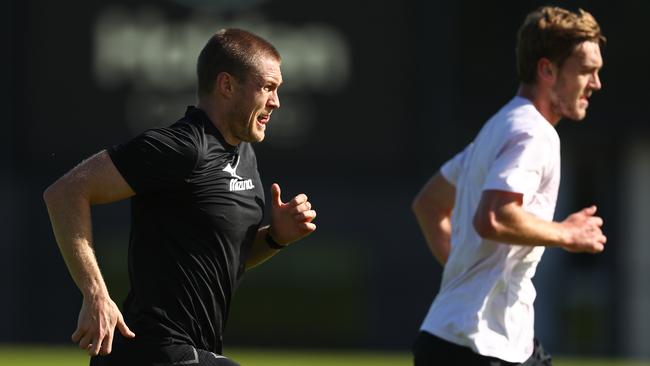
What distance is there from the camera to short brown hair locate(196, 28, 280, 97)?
5.11 metres

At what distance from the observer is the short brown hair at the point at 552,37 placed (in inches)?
211

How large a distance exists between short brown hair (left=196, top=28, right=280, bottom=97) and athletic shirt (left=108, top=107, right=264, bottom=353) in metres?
0.18

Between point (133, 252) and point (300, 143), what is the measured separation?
38.3 ft

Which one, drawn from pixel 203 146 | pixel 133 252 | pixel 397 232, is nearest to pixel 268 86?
pixel 203 146

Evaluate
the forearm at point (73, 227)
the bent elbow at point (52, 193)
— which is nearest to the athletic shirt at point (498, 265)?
the forearm at point (73, 227)

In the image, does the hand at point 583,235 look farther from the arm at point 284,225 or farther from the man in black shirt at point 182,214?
the man in black shirt at point 182,214

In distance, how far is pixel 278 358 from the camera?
52.1ft

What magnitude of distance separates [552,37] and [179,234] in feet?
5.08

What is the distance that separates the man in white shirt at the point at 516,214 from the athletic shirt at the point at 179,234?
2.67 ft

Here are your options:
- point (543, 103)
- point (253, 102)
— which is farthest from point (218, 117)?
point (543, 103)

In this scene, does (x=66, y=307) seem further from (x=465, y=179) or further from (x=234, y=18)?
(x=465, y=179)

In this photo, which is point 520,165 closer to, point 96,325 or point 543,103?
point 543,103

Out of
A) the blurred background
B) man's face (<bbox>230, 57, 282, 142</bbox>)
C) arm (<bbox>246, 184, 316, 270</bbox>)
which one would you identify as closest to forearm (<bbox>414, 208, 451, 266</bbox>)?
arm (<bbox>246, 184, 316, 270</bbox>)

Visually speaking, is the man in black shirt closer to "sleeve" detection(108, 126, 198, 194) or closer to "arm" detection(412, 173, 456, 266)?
"sleeve" detection(108, 126, 198, 194)
